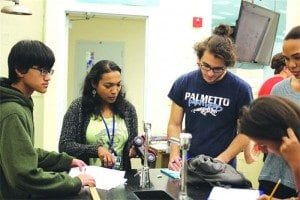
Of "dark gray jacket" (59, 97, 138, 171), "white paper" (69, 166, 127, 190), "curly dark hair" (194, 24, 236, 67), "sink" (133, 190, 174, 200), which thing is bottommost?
"sink" (133, 190, 174, 200)

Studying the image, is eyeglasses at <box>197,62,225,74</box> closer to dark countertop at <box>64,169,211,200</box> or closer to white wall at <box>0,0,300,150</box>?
dark countertop at <box>64,169,211,200</box>

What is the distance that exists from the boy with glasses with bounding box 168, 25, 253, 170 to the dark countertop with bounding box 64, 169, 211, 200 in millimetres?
191

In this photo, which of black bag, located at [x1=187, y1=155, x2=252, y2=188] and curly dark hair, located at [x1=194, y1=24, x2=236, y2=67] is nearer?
black bag, located at [x1=187, y1=155, x2=252, y2=188]

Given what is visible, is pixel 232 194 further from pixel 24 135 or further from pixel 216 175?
pixel 24 135

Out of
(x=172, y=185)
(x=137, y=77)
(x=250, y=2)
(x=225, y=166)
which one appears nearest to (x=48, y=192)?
(x=172, y=185)

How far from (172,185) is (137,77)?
12.5ft

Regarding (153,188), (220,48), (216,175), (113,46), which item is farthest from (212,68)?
(113,46)

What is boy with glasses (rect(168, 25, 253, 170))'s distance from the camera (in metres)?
1.97

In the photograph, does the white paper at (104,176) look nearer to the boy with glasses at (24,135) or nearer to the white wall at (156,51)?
the boy with glasses at (24,135)

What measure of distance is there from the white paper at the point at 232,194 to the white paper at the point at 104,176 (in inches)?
16.1

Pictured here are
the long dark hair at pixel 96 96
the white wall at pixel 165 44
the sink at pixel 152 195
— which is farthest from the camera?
the white wall at pixel 165 44

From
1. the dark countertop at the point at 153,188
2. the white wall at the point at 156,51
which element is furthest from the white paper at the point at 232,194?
the white wall at the point at 156,51

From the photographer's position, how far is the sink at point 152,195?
1592 mm

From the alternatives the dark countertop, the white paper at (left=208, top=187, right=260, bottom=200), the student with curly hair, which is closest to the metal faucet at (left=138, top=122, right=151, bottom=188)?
the dark countertop
